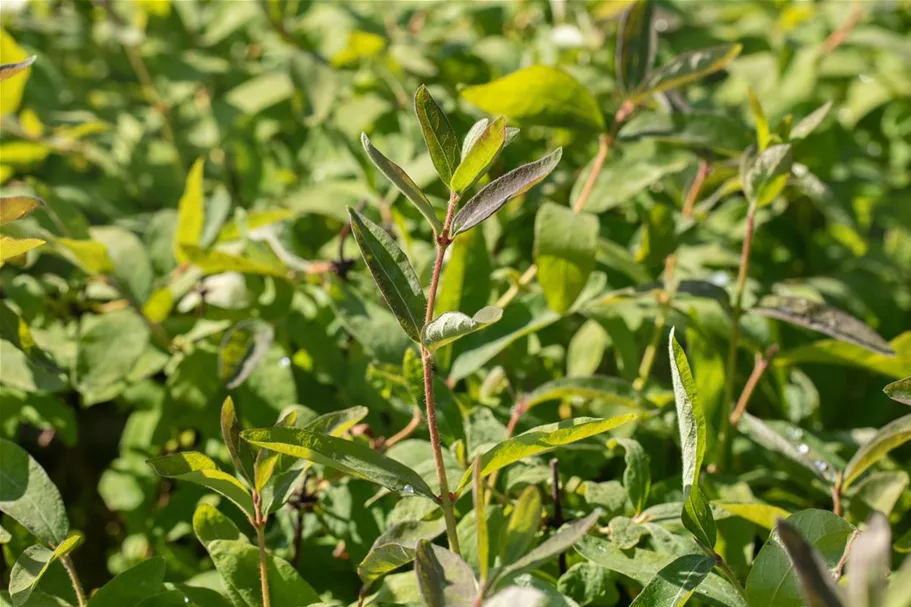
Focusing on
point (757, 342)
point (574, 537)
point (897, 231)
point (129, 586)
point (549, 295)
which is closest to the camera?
point (574, 537)

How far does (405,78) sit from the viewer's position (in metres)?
1.67

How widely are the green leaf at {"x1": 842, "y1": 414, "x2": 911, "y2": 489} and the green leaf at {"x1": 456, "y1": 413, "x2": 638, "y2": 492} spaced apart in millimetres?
314

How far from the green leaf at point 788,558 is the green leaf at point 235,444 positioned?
1.48ft

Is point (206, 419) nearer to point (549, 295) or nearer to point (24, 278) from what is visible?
point (24, 278)

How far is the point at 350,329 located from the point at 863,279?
3.21ft

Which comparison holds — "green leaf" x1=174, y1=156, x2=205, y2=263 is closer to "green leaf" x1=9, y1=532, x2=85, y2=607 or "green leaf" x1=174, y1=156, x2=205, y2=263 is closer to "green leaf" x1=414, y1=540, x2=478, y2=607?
"green leaf" x1=9, y1=532, x2=85, y2=607

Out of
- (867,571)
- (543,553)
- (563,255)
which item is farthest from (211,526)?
(867,571)

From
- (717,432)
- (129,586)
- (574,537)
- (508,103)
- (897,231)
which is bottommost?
(897,231)

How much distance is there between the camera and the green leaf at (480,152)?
29.7 inches

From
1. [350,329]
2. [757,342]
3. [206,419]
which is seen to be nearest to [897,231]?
[757,342]

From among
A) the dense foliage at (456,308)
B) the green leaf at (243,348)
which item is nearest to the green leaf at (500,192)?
the dense foliage at (456,308)

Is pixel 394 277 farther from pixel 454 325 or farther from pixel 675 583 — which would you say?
pixel 675 583

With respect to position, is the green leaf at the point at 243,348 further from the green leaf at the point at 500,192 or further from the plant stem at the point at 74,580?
the green leaf at the point at 500,192

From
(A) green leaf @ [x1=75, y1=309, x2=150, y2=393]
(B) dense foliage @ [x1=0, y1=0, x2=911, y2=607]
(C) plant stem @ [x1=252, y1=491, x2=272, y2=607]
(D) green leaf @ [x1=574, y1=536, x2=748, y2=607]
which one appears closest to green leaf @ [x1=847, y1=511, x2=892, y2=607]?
(B) dense foliage @ [x1=0, y1=0, x2=911, y2=607]
